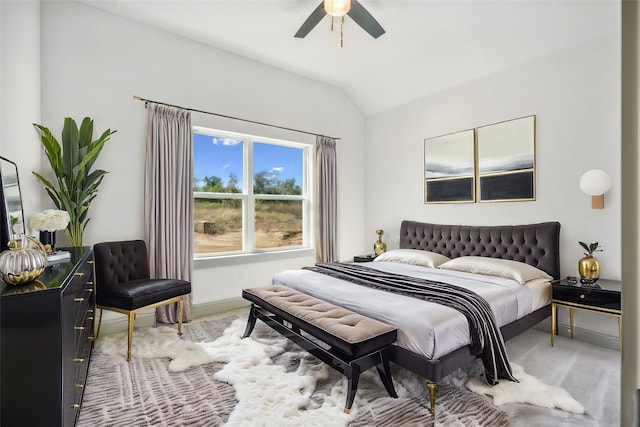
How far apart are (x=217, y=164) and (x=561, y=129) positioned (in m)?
3.98

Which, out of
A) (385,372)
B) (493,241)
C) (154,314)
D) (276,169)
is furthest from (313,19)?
(154,314)

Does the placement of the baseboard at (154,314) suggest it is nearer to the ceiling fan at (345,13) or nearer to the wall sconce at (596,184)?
the ceiling fan at (345,13)

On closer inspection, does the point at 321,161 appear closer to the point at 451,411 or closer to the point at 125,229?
the point at 125,229

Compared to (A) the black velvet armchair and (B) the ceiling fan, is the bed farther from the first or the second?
A: (B) the ceiling fan

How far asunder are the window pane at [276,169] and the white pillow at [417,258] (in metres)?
1.72

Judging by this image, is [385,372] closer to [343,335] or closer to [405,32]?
[343,335]

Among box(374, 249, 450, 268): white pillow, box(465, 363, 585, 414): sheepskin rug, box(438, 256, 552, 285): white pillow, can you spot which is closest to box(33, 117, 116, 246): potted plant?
box(374, 249, 450, 268): white pillow

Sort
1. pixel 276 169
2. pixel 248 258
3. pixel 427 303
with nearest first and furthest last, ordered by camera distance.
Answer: pixel 427 303
pixel 248 258
pixel 276 169

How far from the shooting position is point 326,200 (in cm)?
502

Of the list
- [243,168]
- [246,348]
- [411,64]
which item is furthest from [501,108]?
[246,348]

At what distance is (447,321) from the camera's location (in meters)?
2.19

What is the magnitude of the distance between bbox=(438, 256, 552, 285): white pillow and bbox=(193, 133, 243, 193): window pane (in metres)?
2.97

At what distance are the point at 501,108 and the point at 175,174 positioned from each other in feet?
12.8

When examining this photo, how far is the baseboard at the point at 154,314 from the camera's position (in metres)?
3.35
